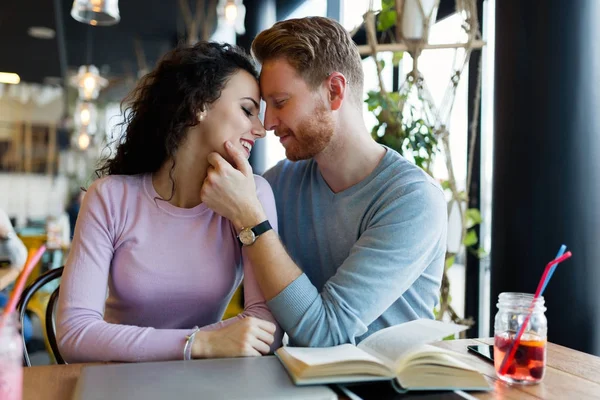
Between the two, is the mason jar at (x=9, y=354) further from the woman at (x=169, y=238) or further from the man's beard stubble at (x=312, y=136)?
the man's beard stubble at (x=312, y=136)

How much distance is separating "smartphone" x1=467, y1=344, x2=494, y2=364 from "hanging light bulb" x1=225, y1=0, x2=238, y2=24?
11.7ft

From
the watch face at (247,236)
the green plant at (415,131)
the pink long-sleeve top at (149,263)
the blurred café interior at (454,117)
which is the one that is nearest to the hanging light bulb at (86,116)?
→ the blurred café interior at (454,117)

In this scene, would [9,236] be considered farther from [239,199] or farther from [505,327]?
[505,327]

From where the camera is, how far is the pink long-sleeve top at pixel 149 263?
4.49ft

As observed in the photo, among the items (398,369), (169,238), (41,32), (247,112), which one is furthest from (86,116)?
(398,369)

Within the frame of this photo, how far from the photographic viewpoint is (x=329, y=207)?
165cm

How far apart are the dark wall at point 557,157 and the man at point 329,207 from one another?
2.03 feet

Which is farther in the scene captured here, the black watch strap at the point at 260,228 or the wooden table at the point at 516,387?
the black watch strap at the point at 260,228

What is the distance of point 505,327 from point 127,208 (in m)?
0.95

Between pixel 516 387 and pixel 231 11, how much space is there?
383 cm

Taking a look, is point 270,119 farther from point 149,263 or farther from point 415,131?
point 415,131

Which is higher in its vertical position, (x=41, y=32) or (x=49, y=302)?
(x=41, y=32)

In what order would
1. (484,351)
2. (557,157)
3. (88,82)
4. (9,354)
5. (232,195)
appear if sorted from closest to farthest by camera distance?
(9,354) < (484,351) < (232,195) < (557,157) < (88,82)

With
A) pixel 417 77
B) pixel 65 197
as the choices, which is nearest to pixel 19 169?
pixel 65 197
